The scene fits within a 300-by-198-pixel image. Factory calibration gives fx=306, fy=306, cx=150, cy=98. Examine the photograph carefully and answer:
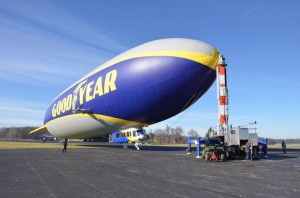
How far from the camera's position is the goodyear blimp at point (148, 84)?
23.0 meters

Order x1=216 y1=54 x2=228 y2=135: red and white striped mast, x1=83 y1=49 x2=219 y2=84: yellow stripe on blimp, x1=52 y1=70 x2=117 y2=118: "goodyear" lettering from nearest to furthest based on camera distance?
x1=83 y1=49 x2=219 y2=84: yellow stripe on blimp < x1=216 y1=54 x2=228 y2=135: red and white striped mast < x1=52 y1=70 x2=117 y2=118: "goodyear" lettering

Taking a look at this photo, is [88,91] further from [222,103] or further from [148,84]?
[222,103]

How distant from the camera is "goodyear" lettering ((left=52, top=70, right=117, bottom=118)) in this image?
27.1 m

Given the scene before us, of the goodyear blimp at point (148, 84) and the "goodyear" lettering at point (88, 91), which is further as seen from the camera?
the "goodyear" lettering at point (88, 91)

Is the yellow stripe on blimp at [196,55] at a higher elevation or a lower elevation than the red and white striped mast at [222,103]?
higher

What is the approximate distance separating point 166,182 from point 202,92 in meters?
14.3

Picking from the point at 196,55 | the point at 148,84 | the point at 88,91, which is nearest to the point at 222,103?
the point at 196,55

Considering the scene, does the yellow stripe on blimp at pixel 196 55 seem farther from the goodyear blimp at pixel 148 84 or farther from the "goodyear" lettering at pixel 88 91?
the "goodyear" lettering at pixel 88 91

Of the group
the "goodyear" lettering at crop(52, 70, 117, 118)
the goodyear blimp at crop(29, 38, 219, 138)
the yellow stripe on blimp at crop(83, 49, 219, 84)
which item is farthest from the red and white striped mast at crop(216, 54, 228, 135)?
the "goodyear" lettering at crop(52, 70, 117, 118)

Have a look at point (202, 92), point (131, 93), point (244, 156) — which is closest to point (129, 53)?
point (131, 93)

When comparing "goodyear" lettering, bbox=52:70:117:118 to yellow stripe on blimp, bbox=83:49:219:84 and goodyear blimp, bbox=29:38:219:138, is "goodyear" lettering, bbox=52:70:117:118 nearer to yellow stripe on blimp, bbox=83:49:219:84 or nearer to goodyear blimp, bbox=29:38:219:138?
goodyear blimp, bbox=29:38:219:138

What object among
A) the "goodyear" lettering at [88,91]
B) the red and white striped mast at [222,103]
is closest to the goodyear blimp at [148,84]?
the "goodyear" lettering at [88,91]

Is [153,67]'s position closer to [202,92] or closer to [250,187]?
[202,92]

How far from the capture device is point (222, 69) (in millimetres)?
24906
